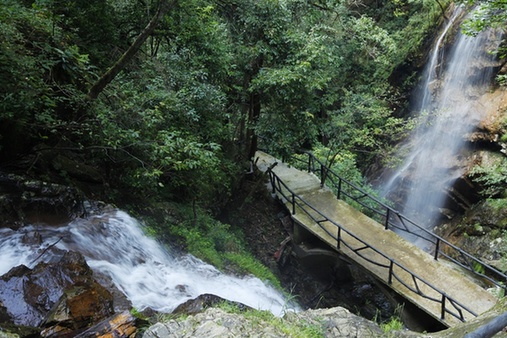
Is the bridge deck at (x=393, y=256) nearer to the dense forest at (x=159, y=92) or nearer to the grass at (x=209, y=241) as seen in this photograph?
the grass at (x=209, y=241)

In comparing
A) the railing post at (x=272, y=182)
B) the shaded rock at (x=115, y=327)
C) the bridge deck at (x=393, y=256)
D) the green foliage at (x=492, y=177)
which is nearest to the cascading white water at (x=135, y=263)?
the shaded rock at (x=115, y=327)

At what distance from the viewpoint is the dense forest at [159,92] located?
6.07 metres

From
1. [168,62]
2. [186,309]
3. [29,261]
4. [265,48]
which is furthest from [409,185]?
[29,261]

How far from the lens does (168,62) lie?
28.7 ft

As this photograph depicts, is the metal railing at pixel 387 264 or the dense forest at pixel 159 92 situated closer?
the dense forest at pixel 159 92

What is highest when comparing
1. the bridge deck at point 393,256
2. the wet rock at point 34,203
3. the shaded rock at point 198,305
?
the wet rock at point 34,203

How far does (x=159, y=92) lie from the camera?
762 centimetres

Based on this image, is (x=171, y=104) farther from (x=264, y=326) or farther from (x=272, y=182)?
(x=264, y=326)

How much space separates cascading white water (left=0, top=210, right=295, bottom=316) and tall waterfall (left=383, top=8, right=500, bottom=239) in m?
8.03

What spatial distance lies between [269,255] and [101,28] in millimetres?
7436

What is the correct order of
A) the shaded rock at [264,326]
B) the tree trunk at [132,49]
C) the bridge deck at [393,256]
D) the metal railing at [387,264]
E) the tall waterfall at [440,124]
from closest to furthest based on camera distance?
the shaded rock at [264,326] → the tree trunk at [132,49] → the metal railing at [387,264] → the bridge deck at [393,256] → the tall waterfall at [440,124]

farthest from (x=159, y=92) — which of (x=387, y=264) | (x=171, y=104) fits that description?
(x=387, y=264)

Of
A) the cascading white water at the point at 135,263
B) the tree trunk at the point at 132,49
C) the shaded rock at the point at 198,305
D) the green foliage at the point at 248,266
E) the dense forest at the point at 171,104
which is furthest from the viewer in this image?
the green foliage at the point at 248,266

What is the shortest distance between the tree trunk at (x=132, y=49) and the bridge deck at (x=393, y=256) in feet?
19.4
